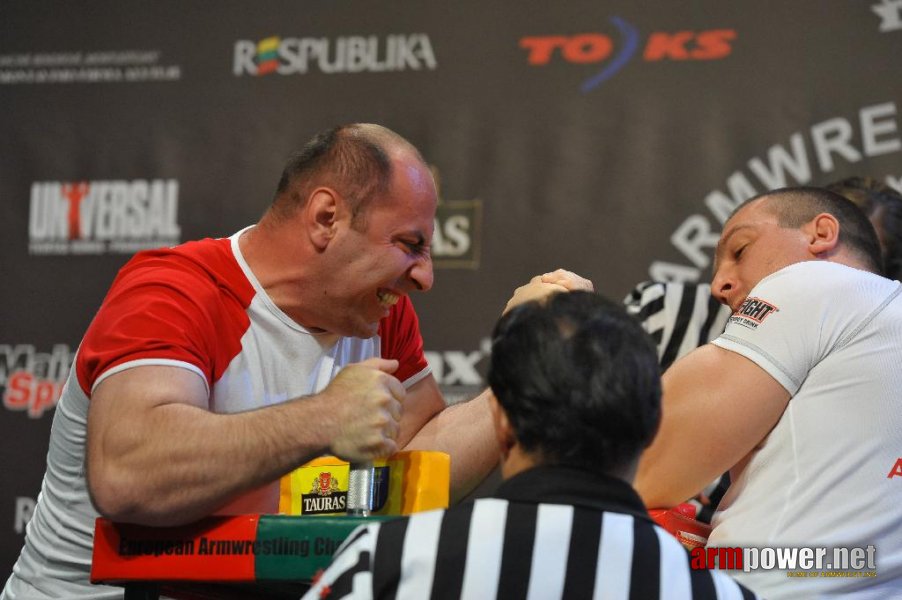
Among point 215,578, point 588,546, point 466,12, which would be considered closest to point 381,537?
point 588,546

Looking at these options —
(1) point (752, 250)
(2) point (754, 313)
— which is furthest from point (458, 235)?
(2) point (754, 313)

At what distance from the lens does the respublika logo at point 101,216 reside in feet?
12.3

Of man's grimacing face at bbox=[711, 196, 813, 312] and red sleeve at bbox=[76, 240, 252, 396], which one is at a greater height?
man's grimacing face at bbox=[711, 196, 813, 312]

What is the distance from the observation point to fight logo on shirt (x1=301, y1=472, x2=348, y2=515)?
5.55 feet

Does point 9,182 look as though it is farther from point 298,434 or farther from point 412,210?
point 298,434

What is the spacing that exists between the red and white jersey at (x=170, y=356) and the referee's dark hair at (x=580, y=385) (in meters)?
0.71

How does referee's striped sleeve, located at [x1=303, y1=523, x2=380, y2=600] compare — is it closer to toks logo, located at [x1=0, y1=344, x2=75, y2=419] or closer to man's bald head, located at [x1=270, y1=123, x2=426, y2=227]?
man's bald head, located at [x1=270, y1=123, x2=426, y2=227]

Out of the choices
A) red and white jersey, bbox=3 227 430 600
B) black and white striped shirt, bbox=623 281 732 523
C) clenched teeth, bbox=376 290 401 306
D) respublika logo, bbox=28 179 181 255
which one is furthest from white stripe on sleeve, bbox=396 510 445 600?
respublika logo, bbox=28 179 181 255

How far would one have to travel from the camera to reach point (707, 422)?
1740 millimetres

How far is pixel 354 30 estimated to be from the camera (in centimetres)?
375

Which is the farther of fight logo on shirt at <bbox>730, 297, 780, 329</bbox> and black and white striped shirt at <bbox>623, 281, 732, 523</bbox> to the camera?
black and white striped shirt at <bbox>623, 281, 732, 523</bbox>

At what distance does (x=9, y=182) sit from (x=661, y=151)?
2.32m

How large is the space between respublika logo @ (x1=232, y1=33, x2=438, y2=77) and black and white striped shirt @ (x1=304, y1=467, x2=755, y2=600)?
2694 millimetres

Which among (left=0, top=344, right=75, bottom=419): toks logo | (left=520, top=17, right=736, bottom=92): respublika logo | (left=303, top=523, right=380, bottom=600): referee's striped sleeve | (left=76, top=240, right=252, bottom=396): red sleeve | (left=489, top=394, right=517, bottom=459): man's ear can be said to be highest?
(left=520, top=17, right=736, bottom=92): respublika logo
